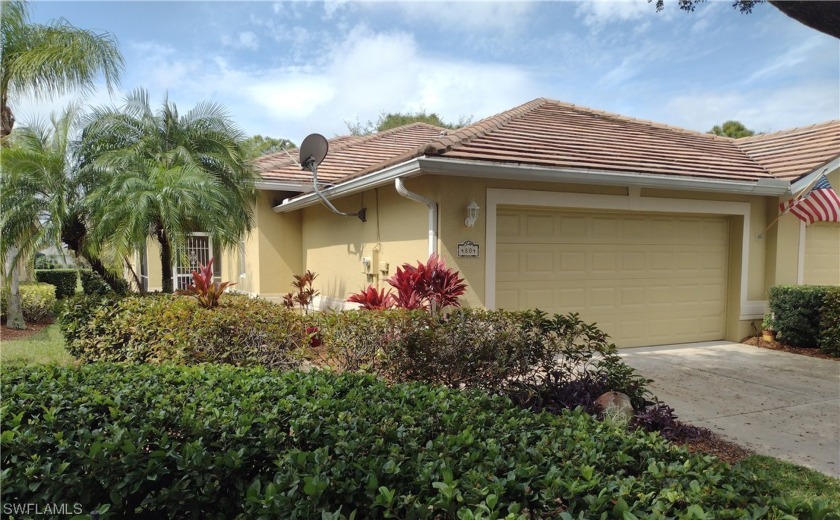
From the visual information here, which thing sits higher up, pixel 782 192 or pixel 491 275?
pixel 782 192

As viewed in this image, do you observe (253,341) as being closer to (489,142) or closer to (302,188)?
(489,142)

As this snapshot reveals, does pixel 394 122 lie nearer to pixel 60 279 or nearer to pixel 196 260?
pixel 60 279

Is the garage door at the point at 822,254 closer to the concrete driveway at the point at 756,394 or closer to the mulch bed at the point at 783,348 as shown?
the mulch bed at the point at 783,348

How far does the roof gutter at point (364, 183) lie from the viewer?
718 cm

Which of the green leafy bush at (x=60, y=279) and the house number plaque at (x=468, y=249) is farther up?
the house number plaque at (x=468, y=249)

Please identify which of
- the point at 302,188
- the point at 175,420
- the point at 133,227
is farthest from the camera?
the point at 302,188

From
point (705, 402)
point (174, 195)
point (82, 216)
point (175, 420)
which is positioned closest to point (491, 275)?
point (705, 402)

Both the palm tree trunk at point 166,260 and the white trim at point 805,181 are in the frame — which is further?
the white trim at point 805,181

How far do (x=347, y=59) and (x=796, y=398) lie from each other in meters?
8.08

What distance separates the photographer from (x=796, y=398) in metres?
6.32

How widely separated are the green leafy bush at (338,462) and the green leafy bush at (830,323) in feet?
28.2

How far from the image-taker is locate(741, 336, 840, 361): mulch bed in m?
8.99

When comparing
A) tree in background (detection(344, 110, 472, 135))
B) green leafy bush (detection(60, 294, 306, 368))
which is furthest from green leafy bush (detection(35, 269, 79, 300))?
tree in background (detection(344, 110, 472, 135))
